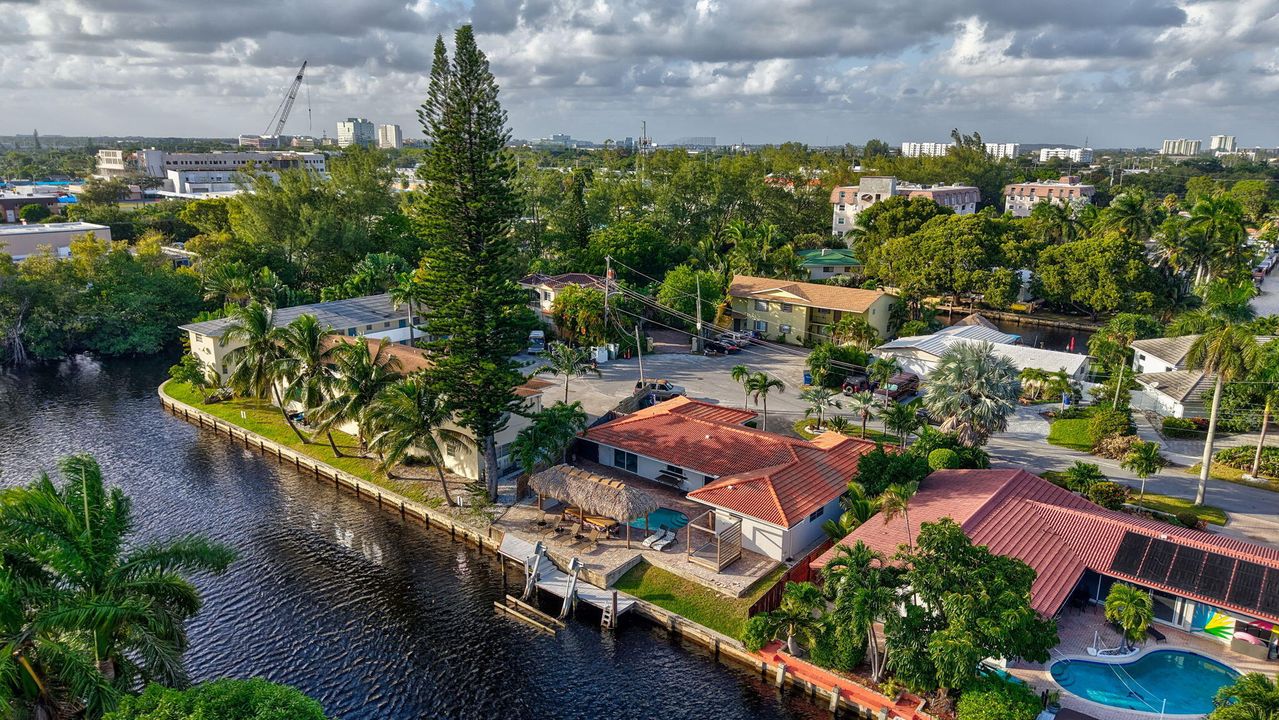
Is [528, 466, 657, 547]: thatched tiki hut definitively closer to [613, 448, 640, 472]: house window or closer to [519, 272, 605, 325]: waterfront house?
[613, 448, 640, 472]: house window

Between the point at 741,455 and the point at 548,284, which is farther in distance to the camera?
the point at 548,284

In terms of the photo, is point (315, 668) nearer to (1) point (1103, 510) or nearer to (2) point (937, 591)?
(2) point (937, 591)

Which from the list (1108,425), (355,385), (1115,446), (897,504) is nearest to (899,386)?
(1108,425)

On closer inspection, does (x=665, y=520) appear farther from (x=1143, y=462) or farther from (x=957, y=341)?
(x=957, y=341)

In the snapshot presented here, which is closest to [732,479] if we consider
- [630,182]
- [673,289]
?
[673,289]

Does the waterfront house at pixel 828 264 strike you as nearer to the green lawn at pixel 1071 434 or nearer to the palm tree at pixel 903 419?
the green lawn at pixel 1071 434

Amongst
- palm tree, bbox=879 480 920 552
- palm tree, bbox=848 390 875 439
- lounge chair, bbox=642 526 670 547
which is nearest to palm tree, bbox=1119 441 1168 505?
palm tree, bbox=879 480 920 552

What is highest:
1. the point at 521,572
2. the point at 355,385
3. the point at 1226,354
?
the point at 1226,354
